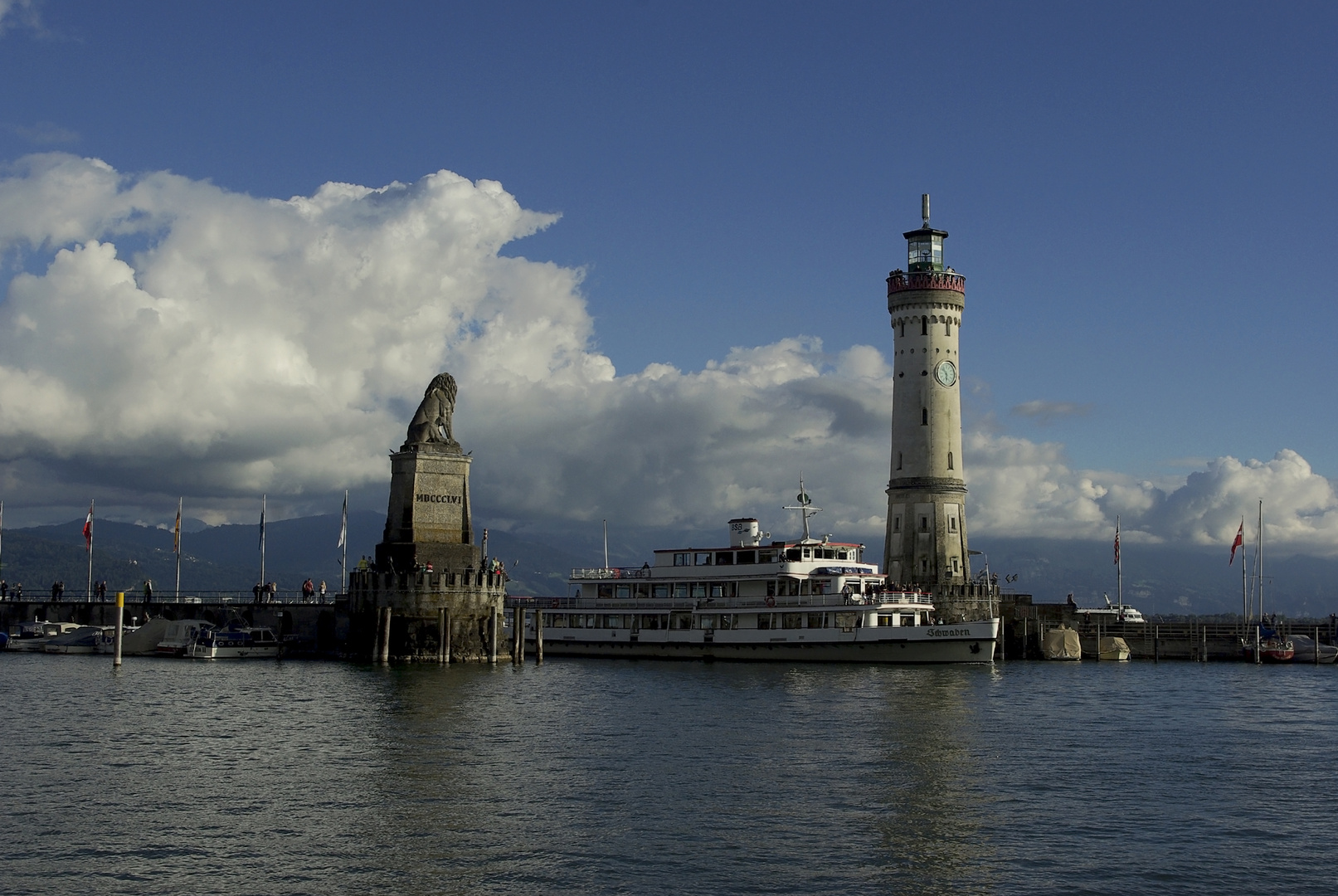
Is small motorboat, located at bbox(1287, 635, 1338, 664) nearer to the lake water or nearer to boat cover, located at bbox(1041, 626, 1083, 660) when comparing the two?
boat cover, located at bbox(1041, 626, 1083, 660)

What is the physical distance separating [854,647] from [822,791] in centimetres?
4900

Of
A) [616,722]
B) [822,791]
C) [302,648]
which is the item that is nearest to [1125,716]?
[616,722]

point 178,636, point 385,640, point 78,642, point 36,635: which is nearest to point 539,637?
point 385,640

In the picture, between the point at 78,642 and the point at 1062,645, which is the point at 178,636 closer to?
the point at 78,642

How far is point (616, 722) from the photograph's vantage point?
2083 inches

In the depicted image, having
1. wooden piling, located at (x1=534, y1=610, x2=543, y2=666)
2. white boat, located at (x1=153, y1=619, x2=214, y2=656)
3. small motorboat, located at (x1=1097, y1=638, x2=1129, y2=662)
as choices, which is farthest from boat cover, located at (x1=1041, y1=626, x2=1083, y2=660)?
white boat, located at (x1=153, y1=619, x2=214, y2=656)

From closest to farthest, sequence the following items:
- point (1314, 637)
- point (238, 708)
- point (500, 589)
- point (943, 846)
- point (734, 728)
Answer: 1. point (943, 846)
2. point (734, 728)
3. point (238, 708)
4. point (500, 589)
5. point (1314, 637)

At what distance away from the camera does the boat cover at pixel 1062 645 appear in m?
100

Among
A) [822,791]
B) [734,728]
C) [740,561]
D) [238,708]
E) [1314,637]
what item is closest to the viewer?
[822,791]

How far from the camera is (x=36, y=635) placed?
91.8m

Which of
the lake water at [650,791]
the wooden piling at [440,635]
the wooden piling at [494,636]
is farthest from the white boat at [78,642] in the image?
the wooden piling at [494,636]

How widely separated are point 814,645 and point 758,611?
428 cm

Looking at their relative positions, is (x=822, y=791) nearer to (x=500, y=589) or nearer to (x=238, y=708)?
(x=238, y=708)

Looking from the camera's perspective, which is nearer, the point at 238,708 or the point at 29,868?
the point at 29,868
